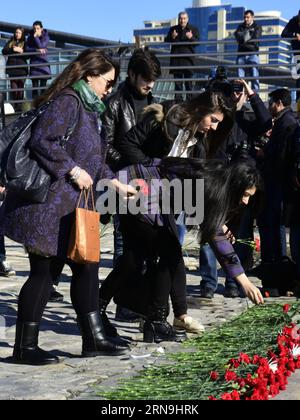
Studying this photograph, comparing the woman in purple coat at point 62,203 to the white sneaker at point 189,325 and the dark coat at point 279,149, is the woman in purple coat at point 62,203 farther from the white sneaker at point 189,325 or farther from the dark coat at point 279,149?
the dark coat at point 279,149

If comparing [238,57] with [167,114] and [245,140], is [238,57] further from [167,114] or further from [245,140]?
[167,114]

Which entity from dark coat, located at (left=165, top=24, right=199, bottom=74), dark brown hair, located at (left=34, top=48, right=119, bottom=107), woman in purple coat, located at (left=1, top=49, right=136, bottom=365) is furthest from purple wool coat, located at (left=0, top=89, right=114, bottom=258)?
dark coat, located at (left=165, top=24, right=199, bottom=74)

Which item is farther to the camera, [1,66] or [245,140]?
[1,66]

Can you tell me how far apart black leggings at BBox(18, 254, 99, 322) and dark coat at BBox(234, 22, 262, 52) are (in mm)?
12263

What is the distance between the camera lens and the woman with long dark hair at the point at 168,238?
5.94 meters

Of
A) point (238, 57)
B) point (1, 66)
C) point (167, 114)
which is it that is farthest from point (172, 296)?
point (1, 66)

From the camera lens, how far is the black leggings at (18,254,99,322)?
5.51 meters

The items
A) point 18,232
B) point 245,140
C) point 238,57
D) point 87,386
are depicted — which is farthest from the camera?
point 238,57

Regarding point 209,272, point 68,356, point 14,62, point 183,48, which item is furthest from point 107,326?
point 14,62

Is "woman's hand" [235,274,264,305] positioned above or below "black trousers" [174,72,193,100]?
below

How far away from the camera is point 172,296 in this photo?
21.2 feet

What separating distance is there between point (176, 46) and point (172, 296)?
41.3ft

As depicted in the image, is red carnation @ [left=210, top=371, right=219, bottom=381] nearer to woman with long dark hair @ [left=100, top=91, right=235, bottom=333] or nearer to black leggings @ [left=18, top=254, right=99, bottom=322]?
black leggings @ [left=18, top=254, right=99, bottom=322]

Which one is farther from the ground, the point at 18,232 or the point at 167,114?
the point at 167,114
